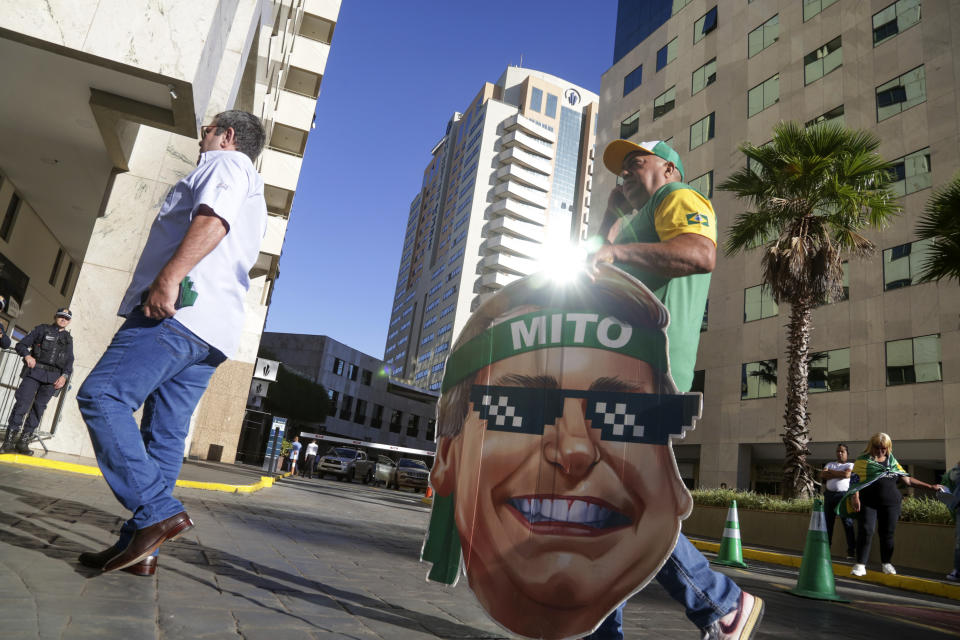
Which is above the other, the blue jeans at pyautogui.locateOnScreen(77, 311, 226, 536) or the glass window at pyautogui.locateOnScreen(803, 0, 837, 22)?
the glass window at pyautogui.locateOnScreen(803, 0, 837, 22)

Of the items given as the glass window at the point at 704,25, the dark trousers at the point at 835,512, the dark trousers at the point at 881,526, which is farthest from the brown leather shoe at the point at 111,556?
the glass window at the point at 704,25

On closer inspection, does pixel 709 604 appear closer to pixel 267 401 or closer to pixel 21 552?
pixel 21 552

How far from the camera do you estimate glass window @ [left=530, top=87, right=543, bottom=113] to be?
105 m

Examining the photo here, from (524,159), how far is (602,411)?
99.7 m

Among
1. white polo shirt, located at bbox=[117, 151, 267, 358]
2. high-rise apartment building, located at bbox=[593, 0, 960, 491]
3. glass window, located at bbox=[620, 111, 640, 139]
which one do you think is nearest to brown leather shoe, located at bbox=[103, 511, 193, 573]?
white polo shirt, located at bbox=[117, 151, 267, 358]

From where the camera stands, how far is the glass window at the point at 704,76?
102ft

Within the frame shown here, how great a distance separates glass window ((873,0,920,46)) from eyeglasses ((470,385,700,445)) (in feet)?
89.8

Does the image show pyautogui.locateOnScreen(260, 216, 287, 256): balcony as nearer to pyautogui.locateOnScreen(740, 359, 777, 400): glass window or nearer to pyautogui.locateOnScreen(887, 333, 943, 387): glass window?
pyautogui.locateOnScreen(740, 359, 777, 400): glass window

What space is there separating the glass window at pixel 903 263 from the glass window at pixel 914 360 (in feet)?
6.24

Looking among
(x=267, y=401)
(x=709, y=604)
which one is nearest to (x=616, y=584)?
(x=709, y=604)

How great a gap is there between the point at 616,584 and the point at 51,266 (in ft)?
66.7

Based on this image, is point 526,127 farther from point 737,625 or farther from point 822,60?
point 737,625

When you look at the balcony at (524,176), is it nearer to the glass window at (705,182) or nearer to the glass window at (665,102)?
the glass window at (665,102)

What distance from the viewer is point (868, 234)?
74.6 ft
